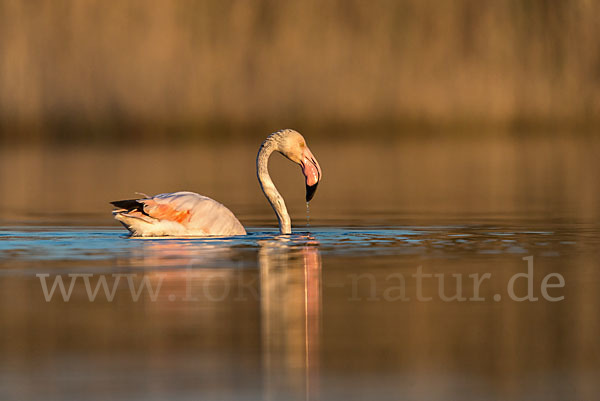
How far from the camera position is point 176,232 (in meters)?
13.1

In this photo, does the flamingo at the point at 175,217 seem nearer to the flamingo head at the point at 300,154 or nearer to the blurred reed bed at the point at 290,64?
the flamingo head at the point at 300,154

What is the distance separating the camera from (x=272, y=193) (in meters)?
14.2

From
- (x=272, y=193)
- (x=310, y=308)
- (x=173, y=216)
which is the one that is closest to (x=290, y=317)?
(x=310, y=308)

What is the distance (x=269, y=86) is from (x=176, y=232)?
7379cm

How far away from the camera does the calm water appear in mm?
6875

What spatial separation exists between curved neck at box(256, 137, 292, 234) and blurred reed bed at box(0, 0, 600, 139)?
222 ft

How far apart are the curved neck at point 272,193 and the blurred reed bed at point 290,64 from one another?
6781 centimetres

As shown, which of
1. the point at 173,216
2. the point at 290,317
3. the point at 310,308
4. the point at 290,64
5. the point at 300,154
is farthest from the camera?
the point at 290,64

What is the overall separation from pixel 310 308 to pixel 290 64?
3147 inches

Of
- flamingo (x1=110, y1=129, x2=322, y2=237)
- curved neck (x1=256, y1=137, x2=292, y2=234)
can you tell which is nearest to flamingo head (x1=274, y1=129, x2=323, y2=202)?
curved neck (x1=256, y1=137, x2=292, y2=234)

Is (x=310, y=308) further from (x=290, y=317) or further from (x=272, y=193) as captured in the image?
(x=272, y=193)

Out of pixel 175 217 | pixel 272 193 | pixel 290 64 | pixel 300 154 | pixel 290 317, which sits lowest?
pixel 290 317

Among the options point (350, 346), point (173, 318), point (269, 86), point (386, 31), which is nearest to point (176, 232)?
point (173, 318)

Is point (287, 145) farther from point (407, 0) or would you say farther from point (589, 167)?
point (407, 0)
